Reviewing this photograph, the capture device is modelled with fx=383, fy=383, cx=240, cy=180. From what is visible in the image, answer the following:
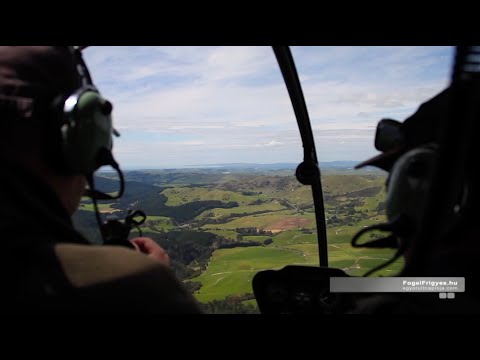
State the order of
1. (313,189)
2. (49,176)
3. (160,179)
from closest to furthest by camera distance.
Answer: (49,176) < (160,179) < (313,189)

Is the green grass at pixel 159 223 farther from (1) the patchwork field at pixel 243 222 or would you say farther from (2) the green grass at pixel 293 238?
(2) the green grass at pixel 293 238

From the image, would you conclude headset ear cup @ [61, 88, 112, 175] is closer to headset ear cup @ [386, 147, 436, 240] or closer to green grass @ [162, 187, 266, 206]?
green grass @ [162, 187, 266, 206]

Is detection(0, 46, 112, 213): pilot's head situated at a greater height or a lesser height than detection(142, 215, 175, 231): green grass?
greater

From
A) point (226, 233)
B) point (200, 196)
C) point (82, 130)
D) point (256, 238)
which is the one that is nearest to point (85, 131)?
point (82, 130)

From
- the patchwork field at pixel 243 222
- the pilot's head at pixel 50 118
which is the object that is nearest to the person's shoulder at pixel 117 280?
the pilot's head at pixel 50 118

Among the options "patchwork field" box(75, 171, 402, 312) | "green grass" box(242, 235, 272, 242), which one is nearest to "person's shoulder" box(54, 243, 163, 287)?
"patchwork field" box(75, 171, 402, 312)
